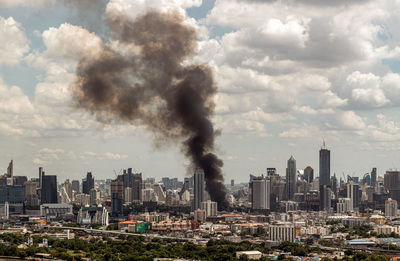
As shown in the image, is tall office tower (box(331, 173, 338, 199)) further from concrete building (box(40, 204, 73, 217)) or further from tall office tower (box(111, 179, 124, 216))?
concrete building (box(40, 204, 73, 217))

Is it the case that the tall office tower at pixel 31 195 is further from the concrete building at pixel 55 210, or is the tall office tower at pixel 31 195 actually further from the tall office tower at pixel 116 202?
the tall office tower at pixel 116 202

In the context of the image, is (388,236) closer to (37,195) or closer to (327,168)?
(37,195)

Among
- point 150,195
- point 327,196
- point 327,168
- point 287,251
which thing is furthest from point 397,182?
point 287,251

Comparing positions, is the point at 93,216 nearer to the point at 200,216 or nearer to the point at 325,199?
the point at 200,216

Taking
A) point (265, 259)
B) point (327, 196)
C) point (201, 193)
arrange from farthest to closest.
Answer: point (327, 196), point (201, 193), point (265, 259)

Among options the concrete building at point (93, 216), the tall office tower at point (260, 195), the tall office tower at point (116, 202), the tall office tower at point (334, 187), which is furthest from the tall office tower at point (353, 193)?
the concrete building at point (93, 216)

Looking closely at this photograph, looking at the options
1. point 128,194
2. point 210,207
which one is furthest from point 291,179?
point 210,207
